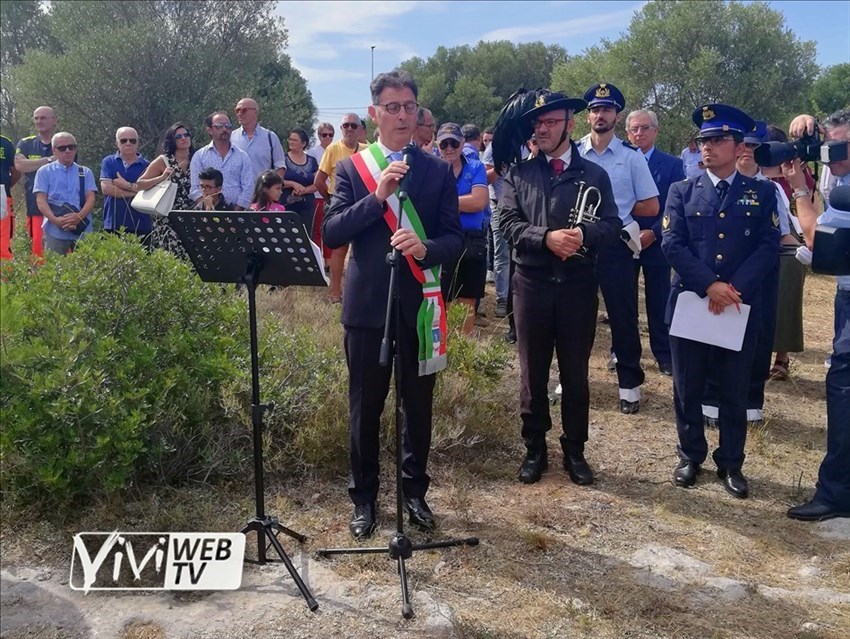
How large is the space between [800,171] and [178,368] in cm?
354

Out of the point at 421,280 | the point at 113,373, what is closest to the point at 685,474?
the point at 421,280

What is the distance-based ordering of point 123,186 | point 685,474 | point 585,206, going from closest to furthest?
point 585,206 < point 685,474 < point 123,186

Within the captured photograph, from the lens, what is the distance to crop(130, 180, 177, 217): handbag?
7688mm

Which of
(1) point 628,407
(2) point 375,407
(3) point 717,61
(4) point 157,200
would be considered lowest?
(1) point 628,407

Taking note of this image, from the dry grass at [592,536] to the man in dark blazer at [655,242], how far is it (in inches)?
60.7

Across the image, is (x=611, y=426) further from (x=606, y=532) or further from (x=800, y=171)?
(x=800, y=171)

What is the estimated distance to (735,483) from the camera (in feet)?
15.7

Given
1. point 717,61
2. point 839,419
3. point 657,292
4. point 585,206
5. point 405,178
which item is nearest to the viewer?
point 405,178

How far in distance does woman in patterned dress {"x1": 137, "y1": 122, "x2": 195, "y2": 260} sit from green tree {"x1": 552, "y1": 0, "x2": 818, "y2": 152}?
15095 mm

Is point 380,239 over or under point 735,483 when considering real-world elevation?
over

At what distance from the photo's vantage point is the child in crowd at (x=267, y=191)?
769cm

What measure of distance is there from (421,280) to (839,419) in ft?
8.28

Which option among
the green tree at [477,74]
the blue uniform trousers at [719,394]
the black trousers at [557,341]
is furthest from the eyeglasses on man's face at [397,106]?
the green tree at [477,74]

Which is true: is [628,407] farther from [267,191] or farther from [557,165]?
[267,191]
